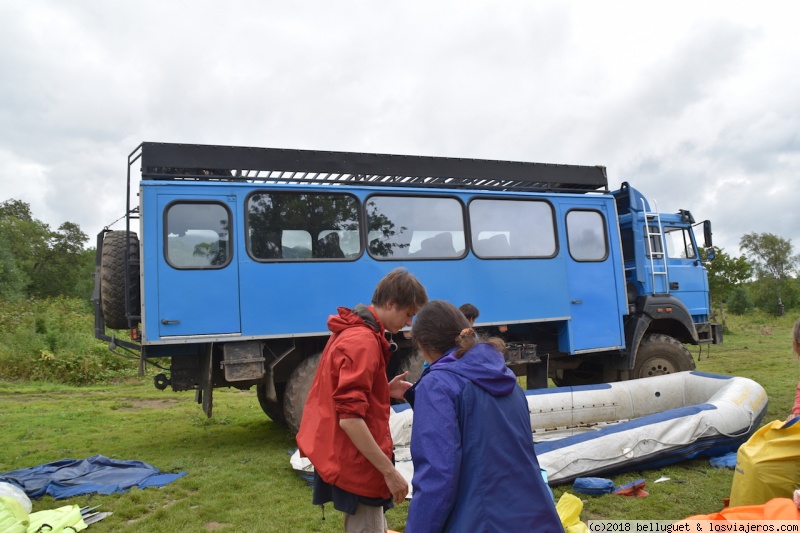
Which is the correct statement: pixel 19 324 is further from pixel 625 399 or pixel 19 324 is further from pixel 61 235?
pixel 61 235

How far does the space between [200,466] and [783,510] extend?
5.31m

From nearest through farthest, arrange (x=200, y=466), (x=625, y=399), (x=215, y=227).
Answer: (x=200, y=466)
(x=215, y=227)
(x=625, y=399)

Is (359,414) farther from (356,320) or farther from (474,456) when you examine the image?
(474,456)

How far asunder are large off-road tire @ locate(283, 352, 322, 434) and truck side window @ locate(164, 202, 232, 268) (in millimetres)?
1506

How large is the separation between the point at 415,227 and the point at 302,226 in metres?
1.50

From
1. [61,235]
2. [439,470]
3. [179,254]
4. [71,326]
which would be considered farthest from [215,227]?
[61,235]

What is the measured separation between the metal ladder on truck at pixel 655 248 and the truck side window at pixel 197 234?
6.41 meters

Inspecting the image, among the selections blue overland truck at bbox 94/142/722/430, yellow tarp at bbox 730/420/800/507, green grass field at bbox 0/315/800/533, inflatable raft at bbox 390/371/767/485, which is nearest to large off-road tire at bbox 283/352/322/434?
blue overland truck at bbox 94/142/722/430

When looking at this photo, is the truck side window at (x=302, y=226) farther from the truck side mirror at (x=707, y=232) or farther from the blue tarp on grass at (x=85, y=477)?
the truck side mirror at (x=707, y=232)

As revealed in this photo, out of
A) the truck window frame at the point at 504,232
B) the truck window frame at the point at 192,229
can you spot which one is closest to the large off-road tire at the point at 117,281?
the truck window frame at the point at 192,229

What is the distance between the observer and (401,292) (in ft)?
8.77

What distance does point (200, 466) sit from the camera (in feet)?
21.0

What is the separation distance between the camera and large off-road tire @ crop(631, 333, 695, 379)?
9297 mm

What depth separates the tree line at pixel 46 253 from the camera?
42.7 meters
